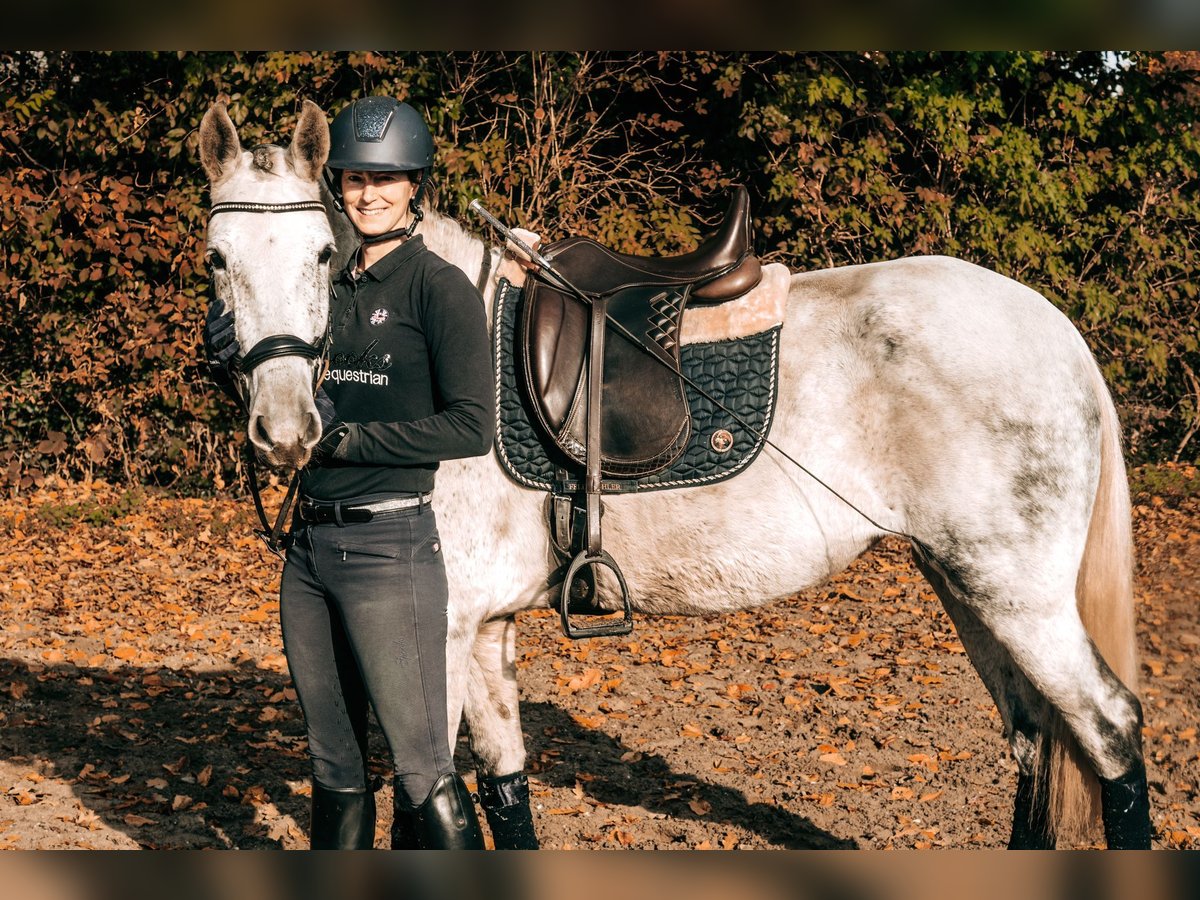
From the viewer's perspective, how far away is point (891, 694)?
19.0ft

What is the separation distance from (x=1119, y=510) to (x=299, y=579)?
241cm

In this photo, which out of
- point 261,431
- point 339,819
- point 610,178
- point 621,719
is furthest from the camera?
point 610,178

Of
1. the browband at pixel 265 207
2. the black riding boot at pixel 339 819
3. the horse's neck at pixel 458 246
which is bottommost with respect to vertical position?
the black riding boot at pixel 339 819

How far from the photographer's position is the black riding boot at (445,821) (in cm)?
237

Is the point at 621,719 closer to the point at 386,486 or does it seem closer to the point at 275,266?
the point at 386,486

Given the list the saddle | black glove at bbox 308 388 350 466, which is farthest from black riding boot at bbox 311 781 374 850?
the saddle

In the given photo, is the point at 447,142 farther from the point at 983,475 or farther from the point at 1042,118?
the point at 983,475

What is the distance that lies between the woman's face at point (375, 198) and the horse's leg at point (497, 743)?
1.37 meters

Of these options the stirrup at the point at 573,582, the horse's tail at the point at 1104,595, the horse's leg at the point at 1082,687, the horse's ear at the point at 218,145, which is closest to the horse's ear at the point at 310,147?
the horse's ear at the point at 218,145

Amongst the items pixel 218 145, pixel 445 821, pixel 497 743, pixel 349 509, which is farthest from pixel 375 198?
pixel 497 743

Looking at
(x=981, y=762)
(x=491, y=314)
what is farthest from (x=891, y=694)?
(x=491, y=314)

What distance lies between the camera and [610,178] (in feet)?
32.2

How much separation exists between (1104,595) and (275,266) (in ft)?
8.32

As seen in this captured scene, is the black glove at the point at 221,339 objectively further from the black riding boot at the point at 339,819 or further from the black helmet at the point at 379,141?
the black riding boot at the point at 339,819
